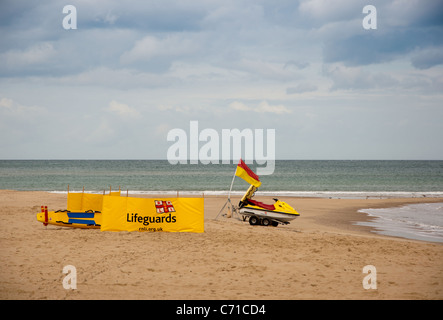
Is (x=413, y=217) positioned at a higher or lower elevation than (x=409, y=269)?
higher

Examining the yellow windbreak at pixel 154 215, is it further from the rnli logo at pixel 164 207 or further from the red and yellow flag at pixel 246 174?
the red and yellow flag at pixel 246 174

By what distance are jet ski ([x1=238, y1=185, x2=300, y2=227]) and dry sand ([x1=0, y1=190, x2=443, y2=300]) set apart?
Answer: 33.9 inches

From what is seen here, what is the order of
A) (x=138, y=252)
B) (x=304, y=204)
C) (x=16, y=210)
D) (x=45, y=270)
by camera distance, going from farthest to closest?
(x=304, y=204) → (x=16, y=210) → (x=138, y=252) → (x=45, y=270)

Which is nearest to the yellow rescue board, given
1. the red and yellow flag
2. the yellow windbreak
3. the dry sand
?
the dry sand

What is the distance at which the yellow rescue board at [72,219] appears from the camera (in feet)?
57.3

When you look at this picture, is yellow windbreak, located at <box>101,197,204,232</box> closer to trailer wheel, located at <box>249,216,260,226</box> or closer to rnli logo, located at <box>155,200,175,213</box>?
rnli logo, located at <box>155,200,175,213</box>

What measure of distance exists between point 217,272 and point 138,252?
10.9 feet

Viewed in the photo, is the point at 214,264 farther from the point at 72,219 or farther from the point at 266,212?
the point at 72,219

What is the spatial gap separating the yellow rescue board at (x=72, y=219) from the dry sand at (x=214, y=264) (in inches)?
15.1

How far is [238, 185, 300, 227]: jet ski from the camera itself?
65.4 feet

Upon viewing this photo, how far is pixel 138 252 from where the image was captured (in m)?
14.0
